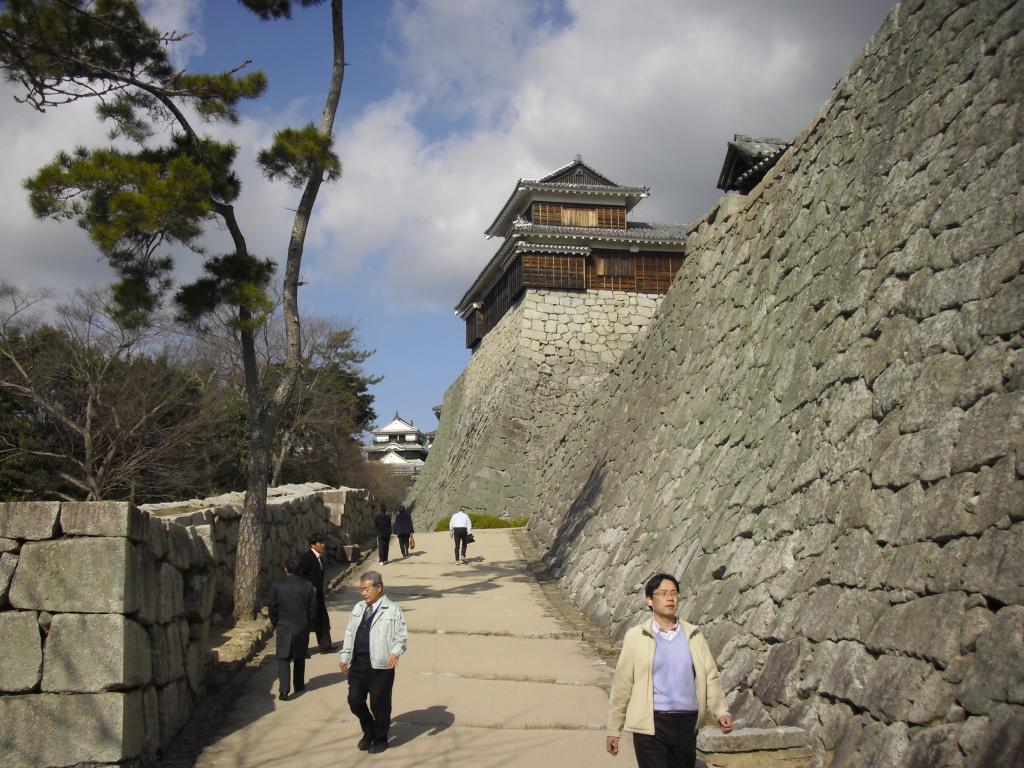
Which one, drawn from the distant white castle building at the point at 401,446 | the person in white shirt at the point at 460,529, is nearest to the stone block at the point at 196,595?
the person in white shirt at the point at 460,529

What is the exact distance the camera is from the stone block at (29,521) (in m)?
5.38

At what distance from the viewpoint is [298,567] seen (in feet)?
26.6

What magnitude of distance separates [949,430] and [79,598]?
541 cm

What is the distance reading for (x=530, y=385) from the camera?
95.1ft

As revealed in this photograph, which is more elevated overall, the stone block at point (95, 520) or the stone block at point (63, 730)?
the stone block at point (95, 520)

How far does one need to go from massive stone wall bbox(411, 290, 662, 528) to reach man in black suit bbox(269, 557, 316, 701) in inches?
734

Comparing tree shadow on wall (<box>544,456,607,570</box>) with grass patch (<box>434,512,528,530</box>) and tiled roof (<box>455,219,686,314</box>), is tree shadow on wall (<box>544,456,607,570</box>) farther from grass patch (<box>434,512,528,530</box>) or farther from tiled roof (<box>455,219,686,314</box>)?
tiled roof (<box>455,219,686,314</box>)

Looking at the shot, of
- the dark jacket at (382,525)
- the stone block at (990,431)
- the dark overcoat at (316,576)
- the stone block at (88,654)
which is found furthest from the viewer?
the dark jacket at (382,525)

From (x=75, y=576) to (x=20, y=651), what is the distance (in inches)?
21.0

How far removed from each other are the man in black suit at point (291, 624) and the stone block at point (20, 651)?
2337mm

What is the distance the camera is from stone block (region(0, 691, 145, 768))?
5.09 meters

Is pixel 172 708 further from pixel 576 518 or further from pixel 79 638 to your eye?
pixel 576 518

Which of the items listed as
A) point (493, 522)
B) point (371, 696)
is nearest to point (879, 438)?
point (371, 696)

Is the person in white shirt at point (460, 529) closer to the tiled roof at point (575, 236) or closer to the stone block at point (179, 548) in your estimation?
the stone block at point (179, 548)
